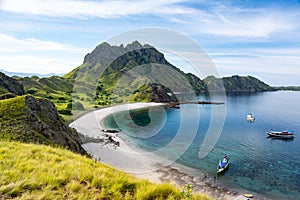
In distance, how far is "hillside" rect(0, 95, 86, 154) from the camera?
21.3 m

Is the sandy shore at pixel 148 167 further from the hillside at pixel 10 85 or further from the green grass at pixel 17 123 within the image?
the hillside at pixel 10 85

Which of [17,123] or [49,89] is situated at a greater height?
[49,89]

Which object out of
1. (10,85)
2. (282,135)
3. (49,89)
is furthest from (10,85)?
(282,135)

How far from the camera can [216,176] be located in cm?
3494

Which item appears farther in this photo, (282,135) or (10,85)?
(10,85)

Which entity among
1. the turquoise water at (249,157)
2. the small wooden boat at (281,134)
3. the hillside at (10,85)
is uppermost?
the hillside at (10,85)

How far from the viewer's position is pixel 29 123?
23.9 meters

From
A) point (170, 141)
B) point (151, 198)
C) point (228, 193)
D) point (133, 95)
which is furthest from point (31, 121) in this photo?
point (133, 95)

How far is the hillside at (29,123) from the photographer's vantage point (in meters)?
21.3

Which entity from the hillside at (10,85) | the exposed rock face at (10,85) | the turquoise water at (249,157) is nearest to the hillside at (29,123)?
the turquoise water at (249,157)

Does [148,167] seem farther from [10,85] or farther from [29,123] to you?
[10,85]

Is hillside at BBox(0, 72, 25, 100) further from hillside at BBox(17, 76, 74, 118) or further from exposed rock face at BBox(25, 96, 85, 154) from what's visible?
exposed rock face at BBox(25, 96, 85, 154)

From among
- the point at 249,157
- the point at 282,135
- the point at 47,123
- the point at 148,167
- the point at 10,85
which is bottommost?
the point at 249,157

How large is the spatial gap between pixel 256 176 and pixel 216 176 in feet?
22.8
